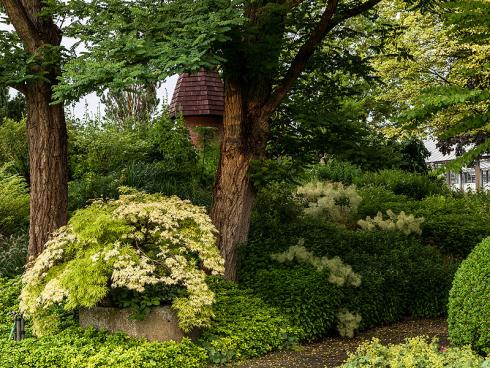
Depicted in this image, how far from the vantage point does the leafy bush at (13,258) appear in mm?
10039

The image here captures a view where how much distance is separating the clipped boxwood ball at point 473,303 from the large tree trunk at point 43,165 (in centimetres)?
588

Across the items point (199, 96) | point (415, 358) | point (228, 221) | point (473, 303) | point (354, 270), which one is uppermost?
point (199, 96)

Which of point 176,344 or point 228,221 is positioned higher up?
point 228,221

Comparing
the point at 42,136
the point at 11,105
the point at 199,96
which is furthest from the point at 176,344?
the point at 11,105

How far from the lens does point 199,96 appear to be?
20844 millimetres

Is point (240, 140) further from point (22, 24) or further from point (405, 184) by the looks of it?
point (405, 184)

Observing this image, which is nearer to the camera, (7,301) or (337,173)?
→ (7,301)

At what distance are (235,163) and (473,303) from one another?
4.41m

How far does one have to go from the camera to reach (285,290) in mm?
8469

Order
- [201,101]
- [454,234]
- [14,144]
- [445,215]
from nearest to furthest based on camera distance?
[454,234] < [445,215] < [14,144] < [201,101]

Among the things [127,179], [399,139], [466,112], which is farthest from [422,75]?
[127,179]

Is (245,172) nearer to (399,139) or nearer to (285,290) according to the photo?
(285,290)

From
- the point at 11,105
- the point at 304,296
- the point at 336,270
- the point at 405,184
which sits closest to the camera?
the point at 304,296

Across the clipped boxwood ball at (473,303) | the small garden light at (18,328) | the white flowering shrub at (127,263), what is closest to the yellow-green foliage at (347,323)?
the white flowering shrub at (127,263)
